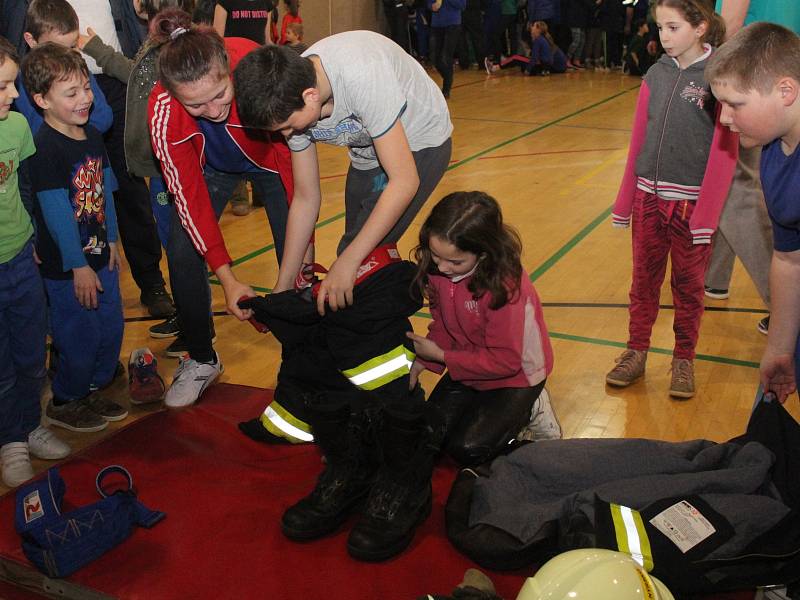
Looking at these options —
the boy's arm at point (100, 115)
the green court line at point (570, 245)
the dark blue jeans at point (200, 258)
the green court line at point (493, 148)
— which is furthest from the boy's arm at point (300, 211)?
the green court line at point (570, 245)

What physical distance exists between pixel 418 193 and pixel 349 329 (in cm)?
48

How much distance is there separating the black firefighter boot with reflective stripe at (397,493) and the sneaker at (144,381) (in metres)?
1.23

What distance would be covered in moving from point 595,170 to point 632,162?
12.5ft

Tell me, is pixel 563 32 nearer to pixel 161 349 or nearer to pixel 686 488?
pixel 161 349

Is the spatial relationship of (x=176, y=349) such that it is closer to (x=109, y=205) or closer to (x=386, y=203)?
(x=109, y=205)

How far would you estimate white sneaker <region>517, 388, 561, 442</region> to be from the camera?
2775 millimetres

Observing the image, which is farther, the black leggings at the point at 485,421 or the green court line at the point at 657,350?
the green court line at the point at 657,350

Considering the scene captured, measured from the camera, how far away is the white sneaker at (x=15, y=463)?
268 centimetres

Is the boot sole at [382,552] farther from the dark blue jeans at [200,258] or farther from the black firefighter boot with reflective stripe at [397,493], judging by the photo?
the dark blue jeans at [200,258]

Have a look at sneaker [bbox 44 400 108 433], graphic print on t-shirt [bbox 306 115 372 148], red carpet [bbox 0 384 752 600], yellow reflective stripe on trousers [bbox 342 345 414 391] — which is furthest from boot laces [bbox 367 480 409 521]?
sneaker [bbox 44 400 108 433]

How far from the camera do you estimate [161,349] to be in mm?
3691

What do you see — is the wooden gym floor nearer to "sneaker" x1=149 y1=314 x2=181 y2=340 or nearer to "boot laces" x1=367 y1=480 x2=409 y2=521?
"sneaker" x1=149 y1=314 x2=181 y2=340

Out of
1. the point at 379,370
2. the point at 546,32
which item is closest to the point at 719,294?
the point at 379,370

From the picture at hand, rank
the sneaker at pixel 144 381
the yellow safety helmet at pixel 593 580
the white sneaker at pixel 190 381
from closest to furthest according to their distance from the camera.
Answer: the yellow safety helmet at pixel 593 580 < the white sneaker at pixel 190 381 < the sneaker at pixel 144 381
